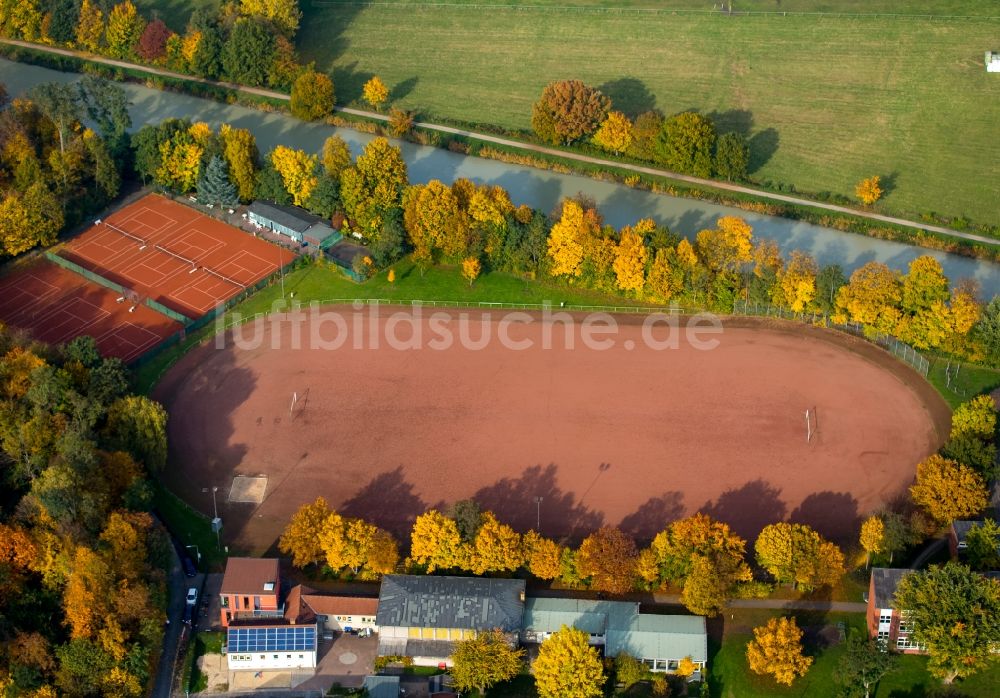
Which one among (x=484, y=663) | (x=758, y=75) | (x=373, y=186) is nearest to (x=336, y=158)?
(x=373, y=186)

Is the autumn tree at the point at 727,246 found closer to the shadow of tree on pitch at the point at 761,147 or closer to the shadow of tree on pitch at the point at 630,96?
the shadow of tree on pitch at the point at 761,147

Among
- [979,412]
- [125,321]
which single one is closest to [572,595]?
[979,412]

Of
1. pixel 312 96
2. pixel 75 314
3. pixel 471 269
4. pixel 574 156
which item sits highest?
pixel 312 96

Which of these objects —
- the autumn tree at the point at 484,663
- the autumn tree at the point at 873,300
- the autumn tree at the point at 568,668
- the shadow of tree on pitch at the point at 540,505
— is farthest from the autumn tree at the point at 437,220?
the autumn tree at the point at 568,668

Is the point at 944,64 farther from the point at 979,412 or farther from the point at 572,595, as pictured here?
the point at 572,595

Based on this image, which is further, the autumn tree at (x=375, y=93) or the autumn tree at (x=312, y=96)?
the autumn tree at (x=375, y=93)

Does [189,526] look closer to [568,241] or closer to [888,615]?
[568,241]
